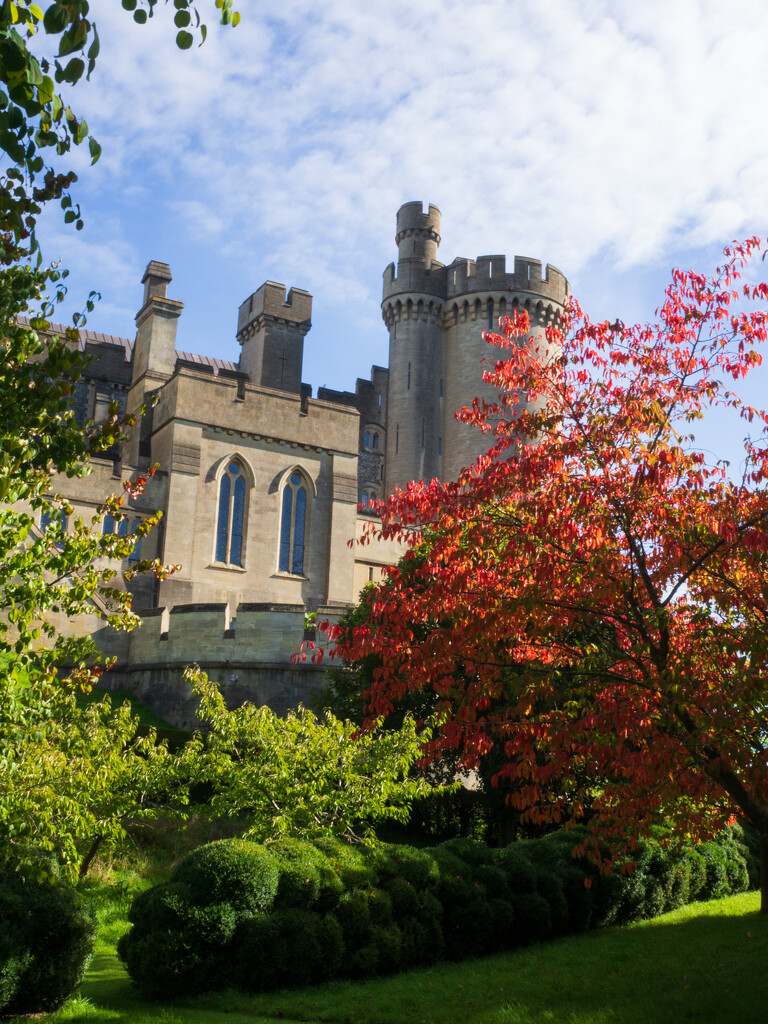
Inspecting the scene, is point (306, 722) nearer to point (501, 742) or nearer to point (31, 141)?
point (501, 742)

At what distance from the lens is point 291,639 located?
2502 cm

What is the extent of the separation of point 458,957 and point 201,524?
19973 millimetres

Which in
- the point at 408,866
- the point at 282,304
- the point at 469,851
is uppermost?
the point at 282,304

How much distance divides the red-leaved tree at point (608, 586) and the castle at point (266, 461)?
9459 mm

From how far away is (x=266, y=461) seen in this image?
3161 centimetres

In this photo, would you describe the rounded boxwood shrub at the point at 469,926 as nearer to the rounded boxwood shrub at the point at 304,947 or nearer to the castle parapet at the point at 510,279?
the rounded boxwood shrub at the point at 304,947

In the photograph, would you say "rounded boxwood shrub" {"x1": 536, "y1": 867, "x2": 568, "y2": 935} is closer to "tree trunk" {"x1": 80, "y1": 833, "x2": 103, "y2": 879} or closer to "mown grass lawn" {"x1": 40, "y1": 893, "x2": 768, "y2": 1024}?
"mown grass lawn" {"x1": 40, "y1": 893, "x2": 768, "y2": 1024}

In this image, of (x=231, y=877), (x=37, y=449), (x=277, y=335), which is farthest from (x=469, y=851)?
(x=277, y=335)

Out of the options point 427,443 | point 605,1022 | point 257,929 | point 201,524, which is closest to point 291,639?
point 201,524

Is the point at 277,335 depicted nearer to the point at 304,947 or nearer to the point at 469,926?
the point at 469,926

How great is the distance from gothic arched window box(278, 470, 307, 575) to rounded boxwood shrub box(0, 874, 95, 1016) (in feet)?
73.5

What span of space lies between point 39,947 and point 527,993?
15.4 ft

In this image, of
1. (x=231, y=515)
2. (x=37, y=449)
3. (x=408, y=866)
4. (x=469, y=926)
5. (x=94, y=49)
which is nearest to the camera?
(x=94, y=49)

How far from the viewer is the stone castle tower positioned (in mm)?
46469
